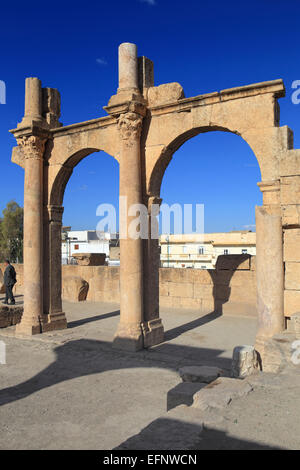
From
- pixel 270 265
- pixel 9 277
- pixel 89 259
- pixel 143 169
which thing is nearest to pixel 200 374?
pixel 270 265

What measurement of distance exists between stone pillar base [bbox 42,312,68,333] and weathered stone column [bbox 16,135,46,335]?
0.56ft

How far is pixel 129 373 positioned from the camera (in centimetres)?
661

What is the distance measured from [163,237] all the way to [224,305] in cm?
3547

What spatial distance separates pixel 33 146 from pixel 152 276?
4.47 metres

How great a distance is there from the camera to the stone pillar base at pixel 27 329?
373 inches

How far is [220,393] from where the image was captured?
4.04 m

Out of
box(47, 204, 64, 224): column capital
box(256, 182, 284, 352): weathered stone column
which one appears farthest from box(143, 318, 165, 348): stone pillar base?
box(47, 204, 64, 224): column capital

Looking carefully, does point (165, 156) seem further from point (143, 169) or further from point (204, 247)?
point (204, 247)

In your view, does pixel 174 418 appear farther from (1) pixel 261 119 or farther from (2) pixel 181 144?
(2) pixel 181 144

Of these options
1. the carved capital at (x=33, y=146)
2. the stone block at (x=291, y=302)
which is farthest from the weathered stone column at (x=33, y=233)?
the stone block at (x=291, y=302)

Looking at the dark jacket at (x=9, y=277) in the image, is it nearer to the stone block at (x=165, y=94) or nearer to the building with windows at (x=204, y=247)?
the stone block at (x=165, y=94)

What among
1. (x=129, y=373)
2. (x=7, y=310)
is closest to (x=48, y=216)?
(x=7, y=310)

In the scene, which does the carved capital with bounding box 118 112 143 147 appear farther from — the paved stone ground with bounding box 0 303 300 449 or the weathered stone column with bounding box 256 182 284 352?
the paved stone ground with bounding box 0 303 300 449
